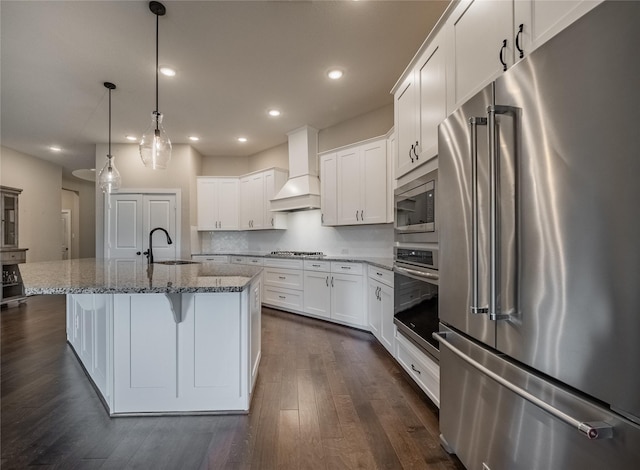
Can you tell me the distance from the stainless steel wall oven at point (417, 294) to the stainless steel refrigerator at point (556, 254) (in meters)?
0.50

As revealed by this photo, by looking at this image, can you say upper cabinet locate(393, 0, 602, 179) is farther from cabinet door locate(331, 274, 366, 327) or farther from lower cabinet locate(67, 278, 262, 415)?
lower cabinet locate(67, 278, 262, 415)

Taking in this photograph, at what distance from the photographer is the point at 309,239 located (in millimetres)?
5059

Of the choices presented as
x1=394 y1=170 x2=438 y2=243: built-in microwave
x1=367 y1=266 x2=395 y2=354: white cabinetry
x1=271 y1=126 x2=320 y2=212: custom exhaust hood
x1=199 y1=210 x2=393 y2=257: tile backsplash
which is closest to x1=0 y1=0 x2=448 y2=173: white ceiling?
x1=271 y1=126 x2=320 y2=212: custom exhaust hood

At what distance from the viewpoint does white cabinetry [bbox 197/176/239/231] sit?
5.71 metres

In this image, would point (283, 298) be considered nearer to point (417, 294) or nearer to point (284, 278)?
point (284, 278)

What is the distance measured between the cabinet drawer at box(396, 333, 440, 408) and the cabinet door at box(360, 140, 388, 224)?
1607 mm

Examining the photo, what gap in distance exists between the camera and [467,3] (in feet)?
5.33

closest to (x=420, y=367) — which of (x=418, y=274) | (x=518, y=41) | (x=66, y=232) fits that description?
(x=418, y=274)

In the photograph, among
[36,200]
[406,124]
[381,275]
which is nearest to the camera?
[406,124]

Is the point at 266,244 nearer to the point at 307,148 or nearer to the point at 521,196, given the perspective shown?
the point at 307,148

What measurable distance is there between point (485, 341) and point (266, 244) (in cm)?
487

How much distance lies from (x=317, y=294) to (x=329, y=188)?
4.87 ft

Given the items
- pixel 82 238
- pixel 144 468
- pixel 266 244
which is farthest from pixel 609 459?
pixel 82 238

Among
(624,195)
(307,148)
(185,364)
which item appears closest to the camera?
(624,195)
